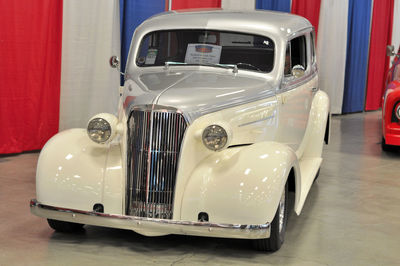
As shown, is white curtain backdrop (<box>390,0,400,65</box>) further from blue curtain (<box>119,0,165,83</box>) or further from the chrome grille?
the chrome grille

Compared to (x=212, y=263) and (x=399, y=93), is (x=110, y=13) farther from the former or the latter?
(x=212, y=263)

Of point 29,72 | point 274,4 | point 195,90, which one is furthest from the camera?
point 274,4

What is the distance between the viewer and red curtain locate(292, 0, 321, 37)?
456 inches

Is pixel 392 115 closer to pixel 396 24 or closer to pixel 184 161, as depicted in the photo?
pixel 184 161

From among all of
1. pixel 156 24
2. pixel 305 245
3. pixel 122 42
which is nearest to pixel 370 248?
pixel 305 245

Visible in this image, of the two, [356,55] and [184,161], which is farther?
[356,55]

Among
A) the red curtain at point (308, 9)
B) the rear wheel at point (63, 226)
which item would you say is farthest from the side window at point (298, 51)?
the red curtain at point (308, 9)

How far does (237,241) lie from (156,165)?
80cm

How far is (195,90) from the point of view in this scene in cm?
405

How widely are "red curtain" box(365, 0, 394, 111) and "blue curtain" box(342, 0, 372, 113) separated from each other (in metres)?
0.34

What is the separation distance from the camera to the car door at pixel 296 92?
186 inches

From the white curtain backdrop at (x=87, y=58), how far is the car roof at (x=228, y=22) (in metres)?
2.38

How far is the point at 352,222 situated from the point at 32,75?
13.0 feet

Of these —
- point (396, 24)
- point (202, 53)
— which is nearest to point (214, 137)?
point (202, 53)
